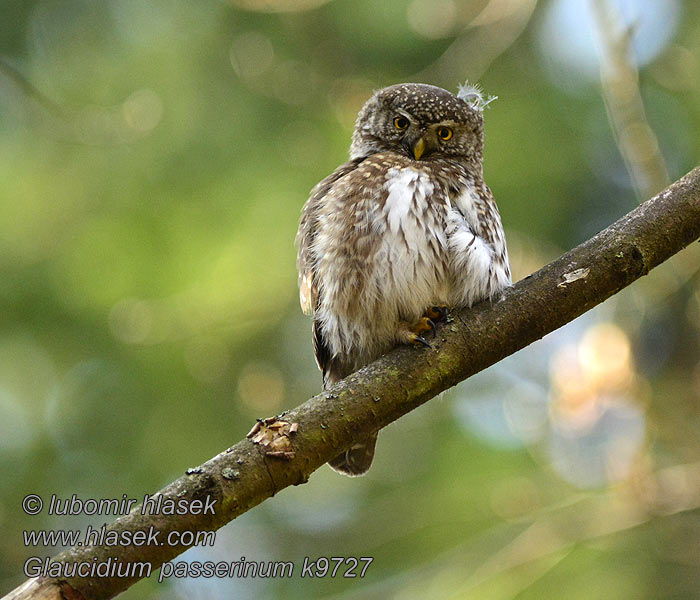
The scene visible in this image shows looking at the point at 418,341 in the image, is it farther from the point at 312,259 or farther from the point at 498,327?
the point at 312,259

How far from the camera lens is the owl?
9.30 ft

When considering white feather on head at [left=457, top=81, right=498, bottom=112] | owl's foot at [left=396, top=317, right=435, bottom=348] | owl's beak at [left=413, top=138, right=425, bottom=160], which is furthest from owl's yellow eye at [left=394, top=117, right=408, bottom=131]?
owl's foot at [left=396, top=317, right=435, bottom=348]

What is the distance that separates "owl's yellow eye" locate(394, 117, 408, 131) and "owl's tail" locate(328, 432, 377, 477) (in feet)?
4.52

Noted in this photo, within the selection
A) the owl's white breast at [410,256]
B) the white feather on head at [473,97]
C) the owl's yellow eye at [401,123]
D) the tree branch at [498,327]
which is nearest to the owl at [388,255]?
the owl's white breast at [410,256]

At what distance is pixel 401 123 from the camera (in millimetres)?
3727

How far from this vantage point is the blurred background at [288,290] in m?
3.96

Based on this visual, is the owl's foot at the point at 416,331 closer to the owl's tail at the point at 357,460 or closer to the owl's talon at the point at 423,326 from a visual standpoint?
the owl's talon at the point at 423,326

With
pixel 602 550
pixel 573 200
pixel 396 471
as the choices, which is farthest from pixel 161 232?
pixel 602 550

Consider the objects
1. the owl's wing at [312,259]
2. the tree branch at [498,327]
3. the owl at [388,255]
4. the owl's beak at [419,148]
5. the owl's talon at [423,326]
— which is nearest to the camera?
the tree branch at [498,327]

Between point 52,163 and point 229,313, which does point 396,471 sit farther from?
point 52,163

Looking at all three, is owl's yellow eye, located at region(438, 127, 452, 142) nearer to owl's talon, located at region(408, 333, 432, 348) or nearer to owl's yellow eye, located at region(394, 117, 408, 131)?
owl's yellow eye, located at region(394, 117, 408, 131)

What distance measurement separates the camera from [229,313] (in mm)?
4141

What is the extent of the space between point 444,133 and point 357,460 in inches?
56.9

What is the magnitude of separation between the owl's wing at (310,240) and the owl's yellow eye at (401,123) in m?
0.41
